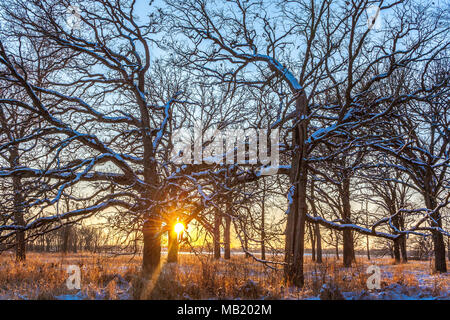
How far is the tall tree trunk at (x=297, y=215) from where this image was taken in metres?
6.43

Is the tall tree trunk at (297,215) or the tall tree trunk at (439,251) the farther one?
the tall tree trunk at (439,251)

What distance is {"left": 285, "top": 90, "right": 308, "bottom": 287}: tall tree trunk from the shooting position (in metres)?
6.43

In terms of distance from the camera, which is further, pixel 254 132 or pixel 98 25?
pixel 98 25

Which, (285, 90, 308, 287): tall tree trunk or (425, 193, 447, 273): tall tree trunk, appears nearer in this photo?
(285, 90, 308, 287): tall tree trunk

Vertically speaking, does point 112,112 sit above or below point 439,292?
above

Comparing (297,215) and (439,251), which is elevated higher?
(297,215)

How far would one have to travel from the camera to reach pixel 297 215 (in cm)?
679

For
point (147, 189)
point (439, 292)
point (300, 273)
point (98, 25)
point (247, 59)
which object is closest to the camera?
point (439, 292)

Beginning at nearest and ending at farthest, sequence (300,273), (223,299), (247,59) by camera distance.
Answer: (223,299) < (300,273) < (247,59)

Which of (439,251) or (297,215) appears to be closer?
(297,215)

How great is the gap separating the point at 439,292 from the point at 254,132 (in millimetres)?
5383

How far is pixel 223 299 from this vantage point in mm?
5133

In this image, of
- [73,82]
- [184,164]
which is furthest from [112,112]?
[184,164]

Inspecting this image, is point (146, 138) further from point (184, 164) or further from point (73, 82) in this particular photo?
point (73, 82)
